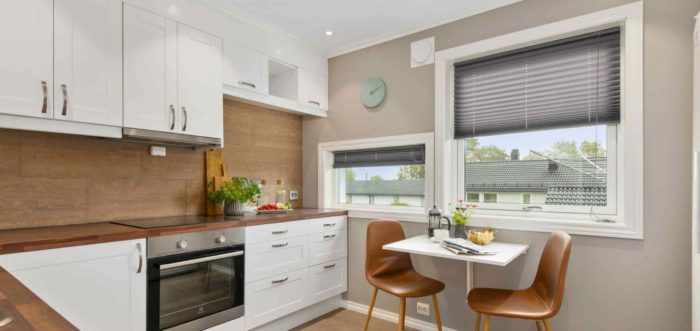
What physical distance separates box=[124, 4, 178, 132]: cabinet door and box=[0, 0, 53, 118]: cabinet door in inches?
15.1

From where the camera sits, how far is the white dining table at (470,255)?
2137mm

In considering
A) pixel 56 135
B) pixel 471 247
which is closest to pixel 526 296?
pixel 471 247

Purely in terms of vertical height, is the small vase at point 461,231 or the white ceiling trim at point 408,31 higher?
the white ceiling trim at point 408,31

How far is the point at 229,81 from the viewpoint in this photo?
2.85 meters

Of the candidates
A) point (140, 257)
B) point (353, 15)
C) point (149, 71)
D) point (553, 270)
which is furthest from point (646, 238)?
point (149, 71)

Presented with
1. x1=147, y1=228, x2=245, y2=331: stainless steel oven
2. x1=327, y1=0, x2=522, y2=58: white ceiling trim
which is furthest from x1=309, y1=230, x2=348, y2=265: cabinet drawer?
x1=327, y1=0, x2=522, y2=58: white ceiling trim

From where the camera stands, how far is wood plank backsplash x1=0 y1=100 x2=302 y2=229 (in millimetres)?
2111

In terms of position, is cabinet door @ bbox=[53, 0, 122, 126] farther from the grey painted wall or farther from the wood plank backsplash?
the grey painted wall

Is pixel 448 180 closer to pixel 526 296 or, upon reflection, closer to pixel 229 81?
pixel 526 296

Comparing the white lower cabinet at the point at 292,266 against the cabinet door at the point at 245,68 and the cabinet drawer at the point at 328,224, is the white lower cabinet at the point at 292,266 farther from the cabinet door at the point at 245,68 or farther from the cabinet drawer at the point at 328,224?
the cabinet door at the point at 245,68

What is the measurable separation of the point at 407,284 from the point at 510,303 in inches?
27.0

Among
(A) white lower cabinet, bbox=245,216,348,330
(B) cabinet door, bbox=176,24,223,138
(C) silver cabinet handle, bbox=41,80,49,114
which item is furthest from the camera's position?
(A) white lower cabinet, bbox=245,216,348,330

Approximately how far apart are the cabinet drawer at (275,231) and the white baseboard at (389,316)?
3.01 ft

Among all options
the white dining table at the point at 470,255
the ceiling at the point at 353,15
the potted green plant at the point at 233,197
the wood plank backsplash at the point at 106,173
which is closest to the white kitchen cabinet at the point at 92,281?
the wood plank backsplash at the point at 106,173
